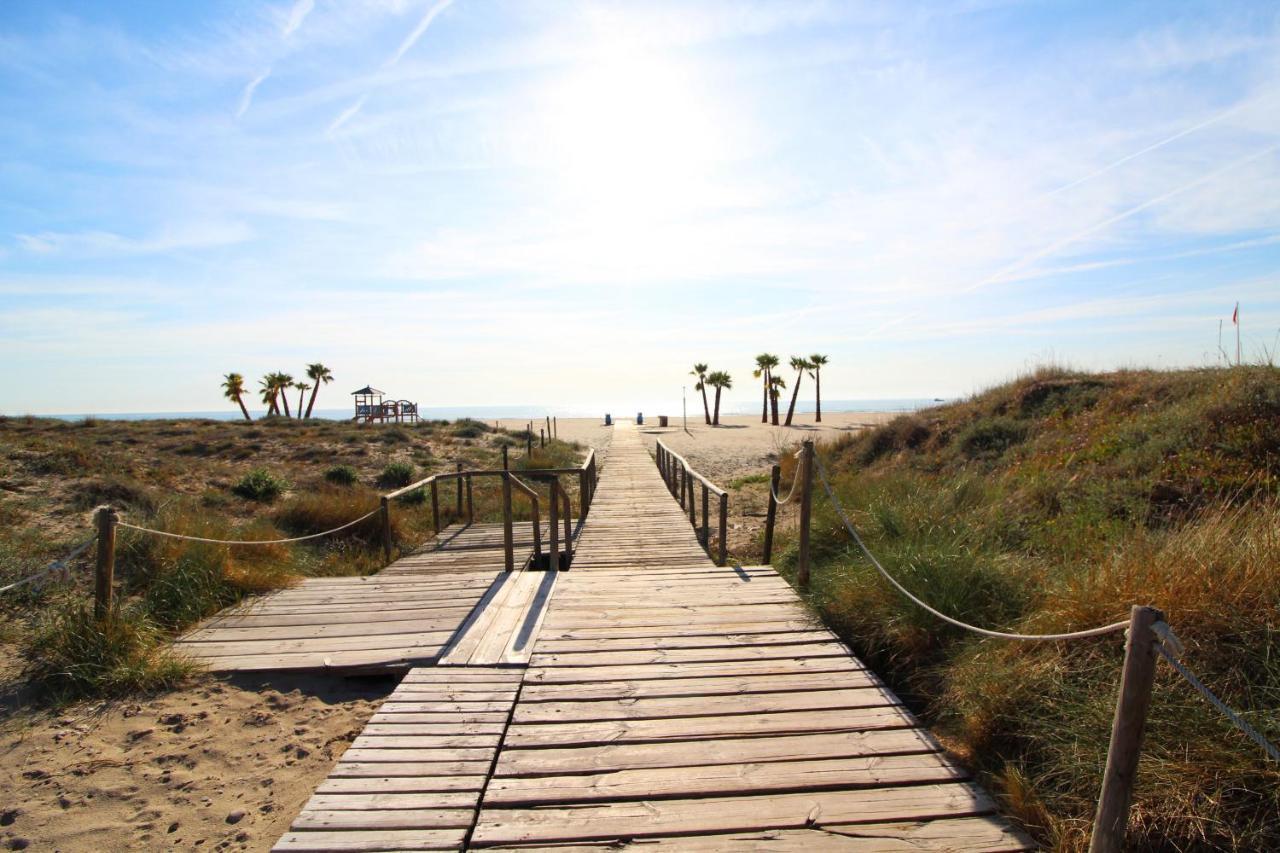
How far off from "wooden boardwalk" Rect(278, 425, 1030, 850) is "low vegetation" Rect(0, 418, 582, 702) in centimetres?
234

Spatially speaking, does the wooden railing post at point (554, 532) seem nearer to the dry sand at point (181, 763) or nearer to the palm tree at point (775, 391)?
the dry sand at point (181, 763)

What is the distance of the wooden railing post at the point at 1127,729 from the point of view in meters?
2.06

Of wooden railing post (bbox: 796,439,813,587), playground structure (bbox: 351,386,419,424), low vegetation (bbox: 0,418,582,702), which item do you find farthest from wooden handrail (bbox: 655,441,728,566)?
playground structure (bbox: 351,386,419,424)

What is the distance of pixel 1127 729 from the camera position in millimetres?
2137

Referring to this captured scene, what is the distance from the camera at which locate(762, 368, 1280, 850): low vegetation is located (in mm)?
2582

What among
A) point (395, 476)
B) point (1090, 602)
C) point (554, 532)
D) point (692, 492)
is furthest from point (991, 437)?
point (395, 476)

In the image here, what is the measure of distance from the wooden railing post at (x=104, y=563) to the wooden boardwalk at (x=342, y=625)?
574mm

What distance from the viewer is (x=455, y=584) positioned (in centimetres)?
648

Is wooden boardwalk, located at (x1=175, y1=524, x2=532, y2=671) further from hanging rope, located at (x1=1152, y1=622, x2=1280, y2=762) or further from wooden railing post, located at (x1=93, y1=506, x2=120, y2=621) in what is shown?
hanging rope, located at (x1=1152, y1=622, x2=1280, y2=762)

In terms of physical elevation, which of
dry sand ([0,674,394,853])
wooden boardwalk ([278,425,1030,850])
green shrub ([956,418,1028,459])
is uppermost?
green shrub ([956,418,1028,459])

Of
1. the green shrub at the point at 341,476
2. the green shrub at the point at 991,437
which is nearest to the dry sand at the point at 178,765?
the green shrub at the point at 991,437

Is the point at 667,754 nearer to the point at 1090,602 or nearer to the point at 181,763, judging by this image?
the point at 1090,602

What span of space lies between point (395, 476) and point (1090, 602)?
15707 millimetres

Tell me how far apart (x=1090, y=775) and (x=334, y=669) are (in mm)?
4363
